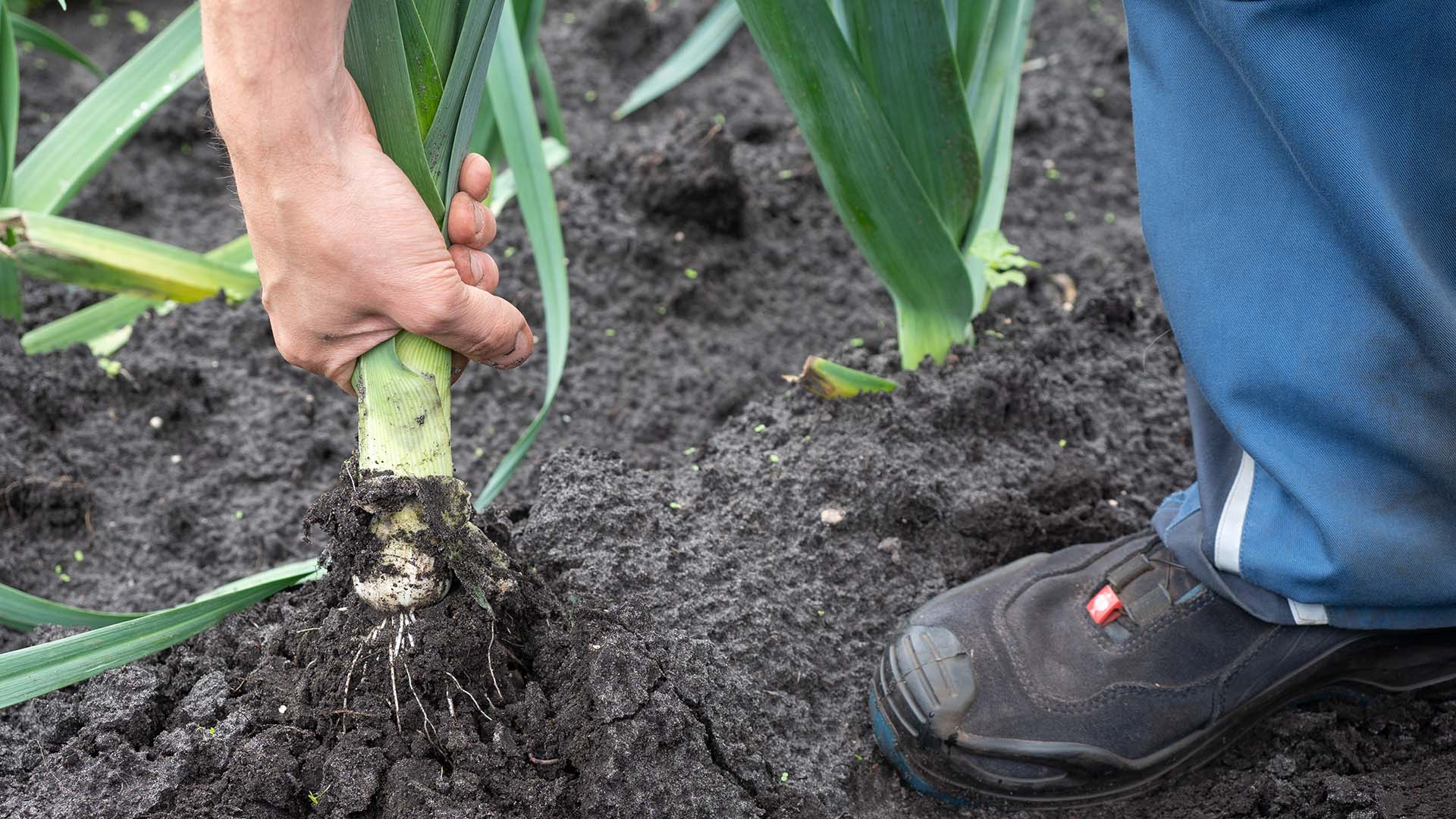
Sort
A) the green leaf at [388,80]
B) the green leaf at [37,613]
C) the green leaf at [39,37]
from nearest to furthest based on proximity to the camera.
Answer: the green leaf at [388,80] < the green leaf at [37,613] < the green leaf at [39,37]

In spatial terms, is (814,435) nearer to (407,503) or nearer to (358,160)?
(407,503)

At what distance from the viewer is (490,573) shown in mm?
984

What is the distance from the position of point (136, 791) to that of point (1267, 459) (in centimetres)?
111

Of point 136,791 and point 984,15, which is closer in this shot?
point 136,791

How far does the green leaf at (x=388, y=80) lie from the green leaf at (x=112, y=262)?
39.1 inches

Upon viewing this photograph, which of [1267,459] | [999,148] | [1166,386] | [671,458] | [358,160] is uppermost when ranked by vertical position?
[358,160]

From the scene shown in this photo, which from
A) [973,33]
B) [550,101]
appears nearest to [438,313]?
[973,33]

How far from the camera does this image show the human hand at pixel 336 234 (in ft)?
2.47

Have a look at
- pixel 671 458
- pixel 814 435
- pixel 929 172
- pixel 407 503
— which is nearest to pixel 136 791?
pixel 407 503

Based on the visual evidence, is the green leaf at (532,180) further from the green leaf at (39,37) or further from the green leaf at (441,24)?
the green leaf at (39,37)

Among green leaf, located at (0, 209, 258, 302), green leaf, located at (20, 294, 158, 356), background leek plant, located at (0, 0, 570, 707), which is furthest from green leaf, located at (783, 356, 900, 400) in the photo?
green leaf, located at (20, 294, 158, 356)

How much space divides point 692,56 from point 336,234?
1453 mm

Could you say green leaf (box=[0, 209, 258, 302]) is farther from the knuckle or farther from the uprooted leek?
the knuckle

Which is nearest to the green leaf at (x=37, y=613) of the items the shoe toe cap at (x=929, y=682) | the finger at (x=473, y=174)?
the finger at (x=473, y=174)
